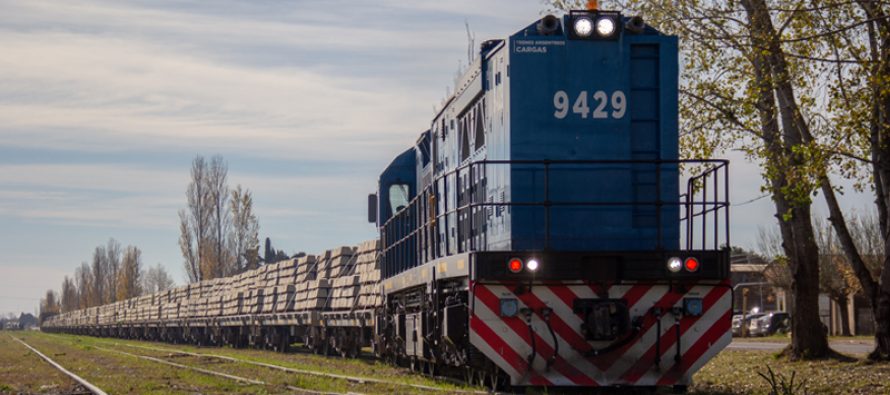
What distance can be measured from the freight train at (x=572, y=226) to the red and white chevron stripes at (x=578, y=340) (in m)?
0.01

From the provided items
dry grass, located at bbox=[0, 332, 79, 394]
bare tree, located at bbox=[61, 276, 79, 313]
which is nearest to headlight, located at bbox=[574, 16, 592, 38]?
dry grass, located at bbox=[0, 332, 79, 394]

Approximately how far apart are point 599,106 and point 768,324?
42.2 meters

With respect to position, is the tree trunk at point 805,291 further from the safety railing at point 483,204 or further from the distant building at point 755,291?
the distant building at point 755,291

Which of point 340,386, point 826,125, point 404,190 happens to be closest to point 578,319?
point 340,386

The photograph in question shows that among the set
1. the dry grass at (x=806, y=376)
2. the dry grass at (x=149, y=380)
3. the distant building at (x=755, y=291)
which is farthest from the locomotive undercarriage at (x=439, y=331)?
the distant building at (x=755, y=291)

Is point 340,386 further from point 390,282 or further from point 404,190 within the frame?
point 404,190

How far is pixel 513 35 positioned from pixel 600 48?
931mm

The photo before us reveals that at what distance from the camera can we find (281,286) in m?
35.1

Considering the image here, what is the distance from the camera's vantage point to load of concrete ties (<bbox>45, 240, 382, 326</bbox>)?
2584 cm

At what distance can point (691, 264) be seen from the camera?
11.6m

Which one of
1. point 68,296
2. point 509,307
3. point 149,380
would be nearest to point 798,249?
point 509,307

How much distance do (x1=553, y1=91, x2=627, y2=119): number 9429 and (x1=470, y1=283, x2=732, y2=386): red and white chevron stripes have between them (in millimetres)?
1975

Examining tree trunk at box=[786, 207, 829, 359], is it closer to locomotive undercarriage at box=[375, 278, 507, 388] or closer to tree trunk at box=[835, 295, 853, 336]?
locomotive undercarriage at box=[375, 278, 507, 388]

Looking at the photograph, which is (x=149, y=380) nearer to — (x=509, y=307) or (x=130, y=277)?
(x=509, y=307)
